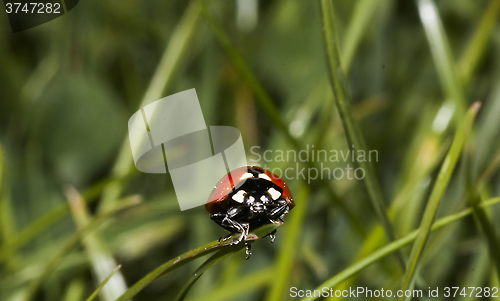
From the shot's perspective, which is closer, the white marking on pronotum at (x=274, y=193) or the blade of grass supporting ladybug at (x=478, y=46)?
the white marking on pronotum at (x=274, y=193)

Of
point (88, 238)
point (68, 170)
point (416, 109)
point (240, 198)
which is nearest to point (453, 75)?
point (416, 109)

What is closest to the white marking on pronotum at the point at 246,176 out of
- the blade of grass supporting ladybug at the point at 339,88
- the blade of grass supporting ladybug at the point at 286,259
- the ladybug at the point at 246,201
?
the ladybug at the point at 246,201

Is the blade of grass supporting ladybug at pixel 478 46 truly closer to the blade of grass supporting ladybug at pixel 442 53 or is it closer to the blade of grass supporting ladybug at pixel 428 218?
the blade of grass supporting ladybug at pixel 442 53

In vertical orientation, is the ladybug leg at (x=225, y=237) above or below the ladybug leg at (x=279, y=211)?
above

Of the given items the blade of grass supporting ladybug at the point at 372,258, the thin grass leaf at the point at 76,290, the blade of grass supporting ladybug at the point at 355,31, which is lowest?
the thin grass leaf at the point at 76,290

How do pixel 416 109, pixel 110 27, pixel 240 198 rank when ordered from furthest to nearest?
pixel 110 27
pixel 416 109
pixel 240 198

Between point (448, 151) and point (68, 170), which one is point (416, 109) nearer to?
point (448, 151)

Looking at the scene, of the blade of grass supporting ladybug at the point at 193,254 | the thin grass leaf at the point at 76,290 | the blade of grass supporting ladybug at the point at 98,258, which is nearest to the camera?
the blade of grass supporting ladybug at the point at 193,254
